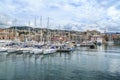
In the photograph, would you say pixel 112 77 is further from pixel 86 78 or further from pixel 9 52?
pixel 9 52

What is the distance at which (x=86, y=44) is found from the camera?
500 feet

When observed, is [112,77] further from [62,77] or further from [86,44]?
[86,44]

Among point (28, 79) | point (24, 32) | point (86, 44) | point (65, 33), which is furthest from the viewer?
point (65, 33)

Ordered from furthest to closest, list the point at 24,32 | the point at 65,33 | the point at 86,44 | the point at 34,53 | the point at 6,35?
1. the point at 65,33
2. the point at 24,32
3. the point at 86,44
4. the point at 6,35
5. the point at 34,53

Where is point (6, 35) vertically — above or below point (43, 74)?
above

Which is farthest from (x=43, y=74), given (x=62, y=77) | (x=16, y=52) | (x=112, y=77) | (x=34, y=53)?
(x=16, y=52)

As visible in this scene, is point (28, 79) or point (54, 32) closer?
point (28, 79)

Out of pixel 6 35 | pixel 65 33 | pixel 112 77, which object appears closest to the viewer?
pixel 112 77

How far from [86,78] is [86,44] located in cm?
11737

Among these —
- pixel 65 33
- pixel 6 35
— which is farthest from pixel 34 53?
pixel 65 33

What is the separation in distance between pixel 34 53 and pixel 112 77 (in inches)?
1561

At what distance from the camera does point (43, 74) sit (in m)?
39.0

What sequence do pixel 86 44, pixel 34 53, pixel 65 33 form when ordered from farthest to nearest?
pixel 65 33, pixel 86 44, pixel 34 53

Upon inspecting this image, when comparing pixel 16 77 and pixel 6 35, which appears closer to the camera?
pixel 16 77
